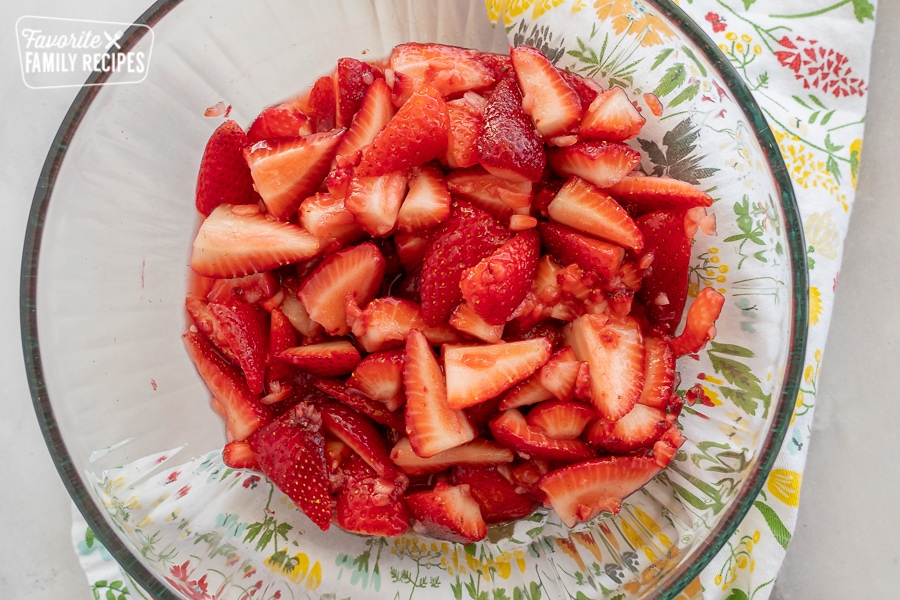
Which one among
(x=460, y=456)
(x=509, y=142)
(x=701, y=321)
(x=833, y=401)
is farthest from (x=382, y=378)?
(x=833, y=401)

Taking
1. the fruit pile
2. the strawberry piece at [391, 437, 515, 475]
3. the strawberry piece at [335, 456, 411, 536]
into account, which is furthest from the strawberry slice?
the strawberry piece at [335, 456, 411, 536]

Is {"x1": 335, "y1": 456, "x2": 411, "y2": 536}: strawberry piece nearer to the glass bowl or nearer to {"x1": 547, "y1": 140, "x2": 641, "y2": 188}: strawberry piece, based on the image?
the glass bowl

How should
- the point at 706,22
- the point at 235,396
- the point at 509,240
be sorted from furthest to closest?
1. the point at 706,22
2. the point at 235,396
3. the point at 509,240

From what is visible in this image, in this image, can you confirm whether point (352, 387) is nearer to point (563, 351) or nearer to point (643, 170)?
point (563, 351)

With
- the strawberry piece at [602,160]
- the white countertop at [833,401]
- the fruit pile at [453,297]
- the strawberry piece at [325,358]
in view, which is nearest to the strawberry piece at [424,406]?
the fruit pile at [453,297]

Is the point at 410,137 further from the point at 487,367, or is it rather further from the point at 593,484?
the point at 593,484

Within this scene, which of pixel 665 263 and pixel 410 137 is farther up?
pixel 410 137

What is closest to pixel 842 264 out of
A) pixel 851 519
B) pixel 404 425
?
pixel 851 519
